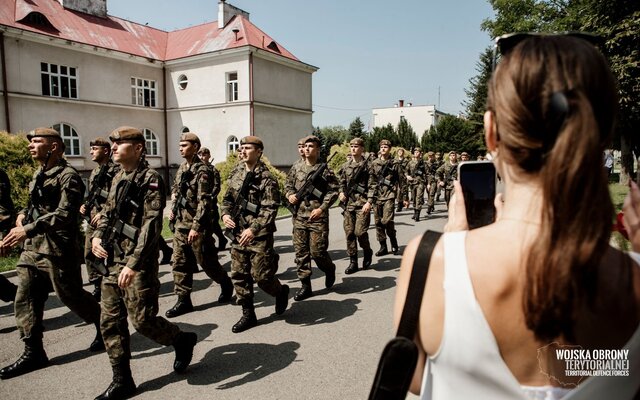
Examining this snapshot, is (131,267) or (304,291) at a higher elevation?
(131,267)

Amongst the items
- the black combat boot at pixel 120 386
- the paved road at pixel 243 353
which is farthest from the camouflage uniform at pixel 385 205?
the black combat boot at pixel 120 386

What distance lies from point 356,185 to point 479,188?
6481 mm

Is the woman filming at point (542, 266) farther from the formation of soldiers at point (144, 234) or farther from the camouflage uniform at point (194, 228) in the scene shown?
the camouflage uniform at point (194, 228)

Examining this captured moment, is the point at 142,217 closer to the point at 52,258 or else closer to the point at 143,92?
the point at 52,258

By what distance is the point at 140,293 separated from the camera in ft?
11.7

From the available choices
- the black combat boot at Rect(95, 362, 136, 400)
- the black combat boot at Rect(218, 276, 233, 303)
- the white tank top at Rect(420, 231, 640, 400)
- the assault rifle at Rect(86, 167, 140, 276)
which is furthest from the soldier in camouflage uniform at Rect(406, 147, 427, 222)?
the white tank top at Rect(420, 231, 640, 400)

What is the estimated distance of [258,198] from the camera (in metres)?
5.39

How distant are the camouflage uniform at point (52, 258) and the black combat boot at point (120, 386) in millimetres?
1169

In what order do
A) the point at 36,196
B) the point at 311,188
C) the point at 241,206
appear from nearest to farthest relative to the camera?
the point at 36,196 < the point at 241,206 < the point at 311,188

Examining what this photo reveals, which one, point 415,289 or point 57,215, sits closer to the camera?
point 415,289

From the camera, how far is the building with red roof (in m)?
21.3

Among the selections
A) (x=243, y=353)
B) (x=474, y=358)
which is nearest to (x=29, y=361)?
(x=243, y=353)

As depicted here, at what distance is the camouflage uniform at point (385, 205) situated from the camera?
8.68m

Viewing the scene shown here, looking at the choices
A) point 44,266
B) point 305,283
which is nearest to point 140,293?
point 44,266
